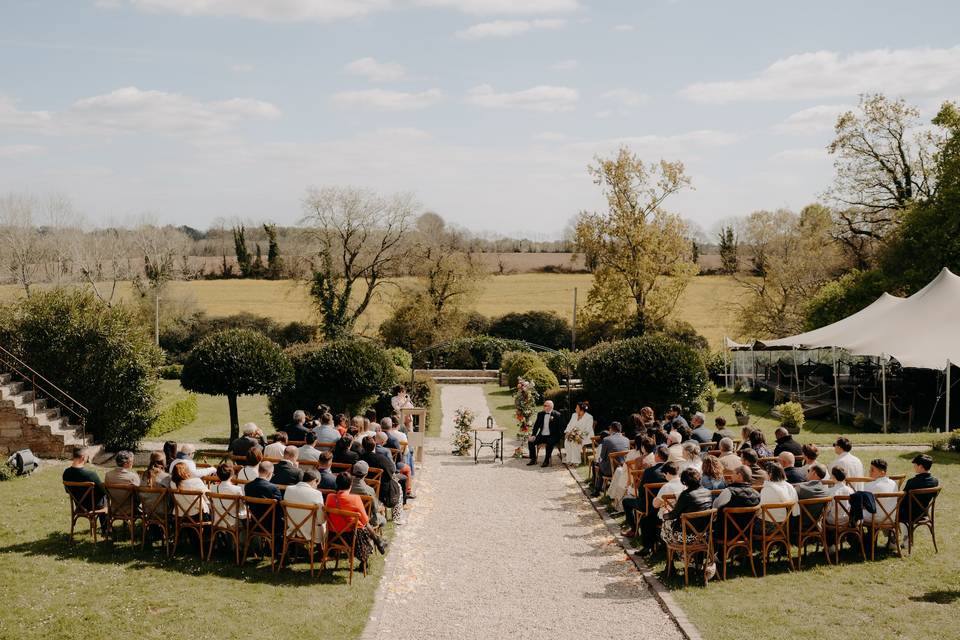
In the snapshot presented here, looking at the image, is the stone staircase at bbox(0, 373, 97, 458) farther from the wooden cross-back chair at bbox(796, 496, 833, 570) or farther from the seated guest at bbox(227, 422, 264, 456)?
the wooden cross-back chair at bbox(796, 496, 833, 570)

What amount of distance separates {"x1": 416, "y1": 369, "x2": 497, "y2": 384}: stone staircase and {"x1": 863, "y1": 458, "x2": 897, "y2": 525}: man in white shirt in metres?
29.0

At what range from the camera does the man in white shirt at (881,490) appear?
31.5 ft

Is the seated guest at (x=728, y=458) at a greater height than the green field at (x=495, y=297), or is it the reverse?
the green field at (x=495, y=297)

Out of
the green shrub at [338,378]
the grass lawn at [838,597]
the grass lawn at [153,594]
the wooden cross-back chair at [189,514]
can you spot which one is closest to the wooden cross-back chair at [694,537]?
the grass lawn at [838,597]

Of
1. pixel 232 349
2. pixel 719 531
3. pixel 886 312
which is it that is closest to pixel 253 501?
pixel 719 531

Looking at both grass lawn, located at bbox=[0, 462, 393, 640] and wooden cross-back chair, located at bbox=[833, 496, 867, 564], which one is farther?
wooden cross-back chair, located at bbox=[833, 496, 867, 564]

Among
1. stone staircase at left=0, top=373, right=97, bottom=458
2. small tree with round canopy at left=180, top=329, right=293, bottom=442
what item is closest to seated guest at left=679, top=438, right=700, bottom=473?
small tree with round canopy at left=180, top=329, right=293, bottom=442

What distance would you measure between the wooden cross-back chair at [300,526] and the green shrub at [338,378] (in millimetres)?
10337

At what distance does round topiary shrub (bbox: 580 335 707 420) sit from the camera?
18.5m

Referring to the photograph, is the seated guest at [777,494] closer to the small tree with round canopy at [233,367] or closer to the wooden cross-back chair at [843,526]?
the wooden cross-back chair at [843,526]

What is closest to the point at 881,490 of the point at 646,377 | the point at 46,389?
the point at 646,377

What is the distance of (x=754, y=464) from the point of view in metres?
10.4

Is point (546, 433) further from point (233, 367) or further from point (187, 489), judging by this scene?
point (187, 489)

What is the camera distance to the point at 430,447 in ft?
63.7
